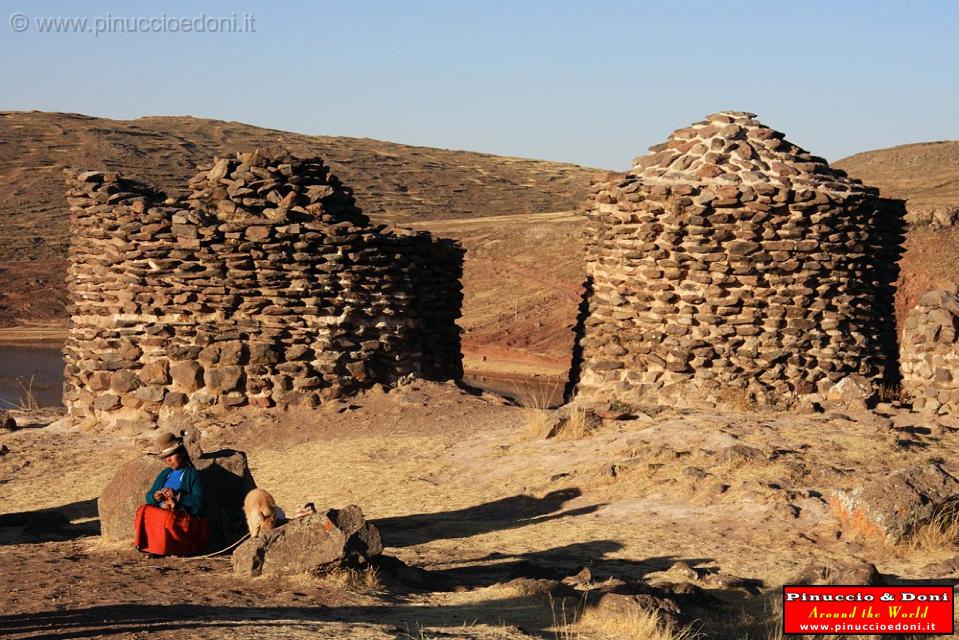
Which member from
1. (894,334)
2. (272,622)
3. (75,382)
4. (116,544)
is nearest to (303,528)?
(272,622)

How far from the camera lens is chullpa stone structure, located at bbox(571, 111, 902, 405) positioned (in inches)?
530

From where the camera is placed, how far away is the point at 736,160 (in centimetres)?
1391

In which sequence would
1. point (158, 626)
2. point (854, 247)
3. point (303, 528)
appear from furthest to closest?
point (854, 247)
point (303, 528)
point (158, 626)

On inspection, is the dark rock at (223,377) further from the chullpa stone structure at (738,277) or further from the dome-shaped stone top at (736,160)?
the dome-shaped stone top at (736,160)

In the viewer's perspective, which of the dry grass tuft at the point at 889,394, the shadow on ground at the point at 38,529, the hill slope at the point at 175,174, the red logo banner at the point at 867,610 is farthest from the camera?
the hill slope at the point at 175,174

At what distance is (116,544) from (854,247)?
8915mm

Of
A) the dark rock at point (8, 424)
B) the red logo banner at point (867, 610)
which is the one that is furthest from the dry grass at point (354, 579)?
the dark rock at point (8, 424)

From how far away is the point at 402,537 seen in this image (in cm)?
947

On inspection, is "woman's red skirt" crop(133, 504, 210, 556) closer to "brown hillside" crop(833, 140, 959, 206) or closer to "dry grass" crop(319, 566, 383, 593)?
"dry grass" crop(319, 566, 383, 593)

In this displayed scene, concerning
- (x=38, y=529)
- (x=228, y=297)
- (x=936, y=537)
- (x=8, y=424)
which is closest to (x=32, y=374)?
(x=8, y=424)

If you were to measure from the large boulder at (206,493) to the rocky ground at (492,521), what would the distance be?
0.27 meters

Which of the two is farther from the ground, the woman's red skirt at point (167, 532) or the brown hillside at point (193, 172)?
the brown hillside at point (193, 172)

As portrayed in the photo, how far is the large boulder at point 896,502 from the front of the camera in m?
8.73

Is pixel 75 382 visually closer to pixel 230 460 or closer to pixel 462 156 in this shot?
pixel 230 460
